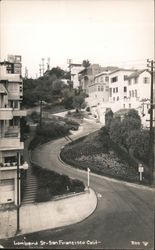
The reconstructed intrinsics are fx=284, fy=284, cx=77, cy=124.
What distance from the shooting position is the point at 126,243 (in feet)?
52.4

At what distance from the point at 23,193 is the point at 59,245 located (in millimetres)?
8034

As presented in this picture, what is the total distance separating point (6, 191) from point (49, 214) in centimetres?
416

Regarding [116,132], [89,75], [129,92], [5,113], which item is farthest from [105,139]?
[89,75]

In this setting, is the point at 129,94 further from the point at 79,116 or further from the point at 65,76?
the point at 65,76

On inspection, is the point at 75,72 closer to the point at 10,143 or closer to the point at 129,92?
the point at 129,92

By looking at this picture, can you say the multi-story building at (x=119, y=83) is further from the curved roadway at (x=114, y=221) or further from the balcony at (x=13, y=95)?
the balcony at (x=13, y=95)

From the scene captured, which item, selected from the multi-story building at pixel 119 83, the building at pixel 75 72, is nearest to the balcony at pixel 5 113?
the multi-story building at pixel 119 83

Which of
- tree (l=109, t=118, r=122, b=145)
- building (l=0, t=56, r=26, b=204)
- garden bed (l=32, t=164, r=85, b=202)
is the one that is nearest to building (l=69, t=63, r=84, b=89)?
tree (l=109, t=118, r=122, b=145)

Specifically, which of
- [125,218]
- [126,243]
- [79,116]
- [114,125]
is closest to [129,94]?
[79,116]

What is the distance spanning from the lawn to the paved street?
1438mm

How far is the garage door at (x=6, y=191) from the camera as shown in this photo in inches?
859

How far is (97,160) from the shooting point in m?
30.8

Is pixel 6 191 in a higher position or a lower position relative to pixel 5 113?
lower

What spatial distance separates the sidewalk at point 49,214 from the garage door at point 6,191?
145 centimetres
